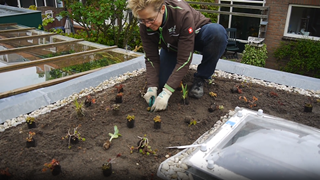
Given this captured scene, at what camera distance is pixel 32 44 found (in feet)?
16.9

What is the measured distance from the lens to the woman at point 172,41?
2.37 metres

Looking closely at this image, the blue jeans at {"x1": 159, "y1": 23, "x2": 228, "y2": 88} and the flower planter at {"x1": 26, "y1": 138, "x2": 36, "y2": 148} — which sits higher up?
the blue jeans at {"x1": 159, "y1": 23, "x2": 228, "y2": 88}

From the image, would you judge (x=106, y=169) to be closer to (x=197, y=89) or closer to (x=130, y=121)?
(x=130, y=121)

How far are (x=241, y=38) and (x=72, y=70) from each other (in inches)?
269

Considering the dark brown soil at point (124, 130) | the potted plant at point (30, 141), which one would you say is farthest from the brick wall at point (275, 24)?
the potted plant at point (30, 141)

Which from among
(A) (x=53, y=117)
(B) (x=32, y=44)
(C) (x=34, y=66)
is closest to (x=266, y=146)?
(A) (x=53, y=117)

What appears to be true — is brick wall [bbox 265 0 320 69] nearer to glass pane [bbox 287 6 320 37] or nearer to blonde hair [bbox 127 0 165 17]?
glass pane [bbox 287 6 320 37]

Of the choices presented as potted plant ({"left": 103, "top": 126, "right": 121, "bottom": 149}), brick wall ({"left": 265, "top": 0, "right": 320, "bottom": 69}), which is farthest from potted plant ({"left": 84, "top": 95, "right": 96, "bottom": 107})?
brick wall ({"left": 265, "top": 0, "right": 320, "bottom": 69})

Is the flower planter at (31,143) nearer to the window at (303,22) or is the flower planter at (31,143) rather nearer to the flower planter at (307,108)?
the flower planter at (307,108)

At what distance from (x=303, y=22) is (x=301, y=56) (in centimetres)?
114

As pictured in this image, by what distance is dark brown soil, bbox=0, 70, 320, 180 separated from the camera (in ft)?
6.16

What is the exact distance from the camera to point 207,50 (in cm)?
288

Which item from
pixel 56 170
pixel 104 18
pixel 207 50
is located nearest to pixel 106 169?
pixel 56 170

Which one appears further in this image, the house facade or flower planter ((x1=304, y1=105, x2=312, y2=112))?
the house facade
